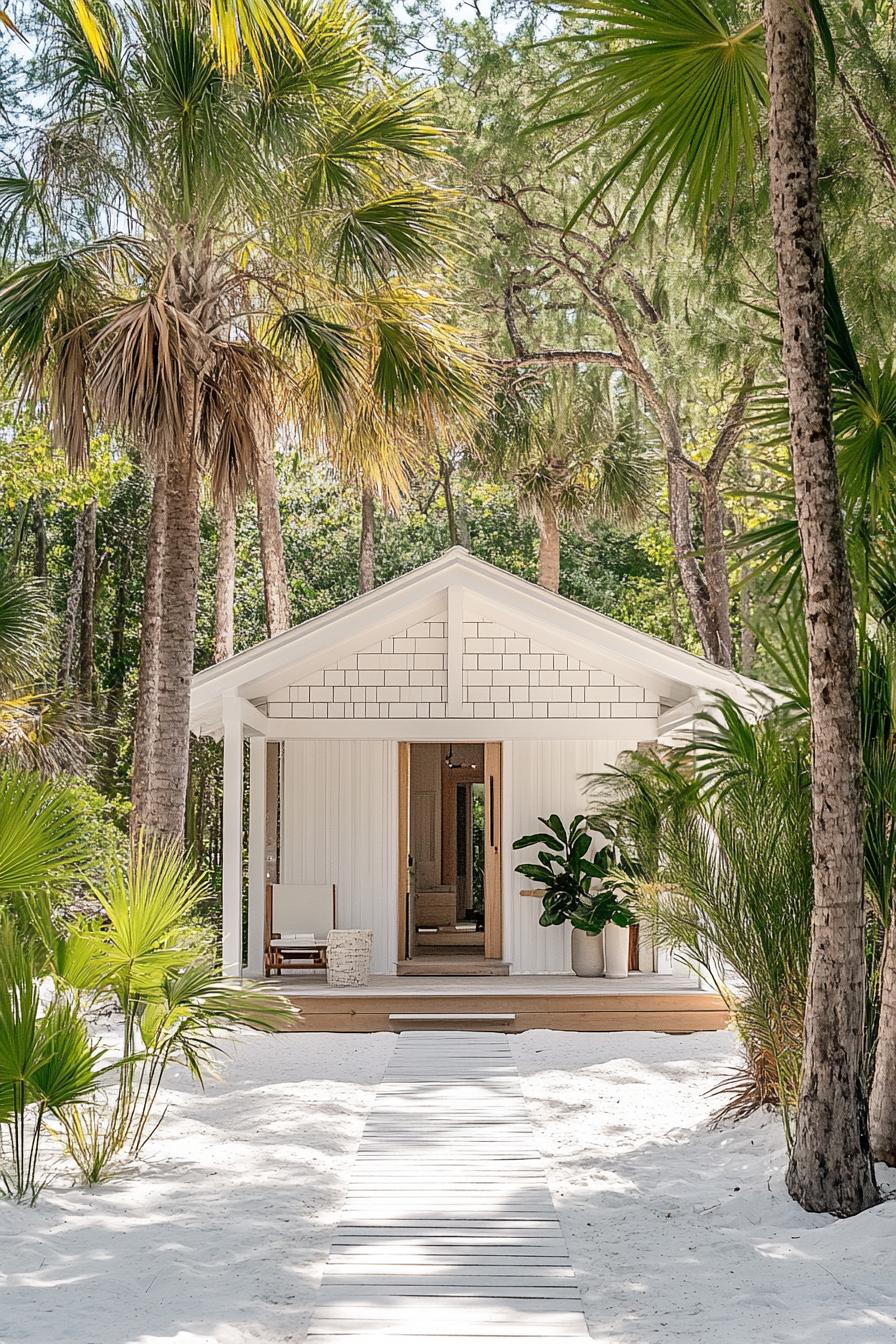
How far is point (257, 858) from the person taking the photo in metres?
11.9

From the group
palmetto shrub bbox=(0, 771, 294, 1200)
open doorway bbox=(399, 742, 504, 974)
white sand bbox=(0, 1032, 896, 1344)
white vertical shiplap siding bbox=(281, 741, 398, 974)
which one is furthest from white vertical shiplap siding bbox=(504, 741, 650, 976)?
palmetto shrub bbox=(0, 771, 294, 1200)

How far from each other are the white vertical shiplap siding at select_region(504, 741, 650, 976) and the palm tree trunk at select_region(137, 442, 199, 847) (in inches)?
141

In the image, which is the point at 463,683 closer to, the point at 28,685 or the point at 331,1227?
the point at 28,685

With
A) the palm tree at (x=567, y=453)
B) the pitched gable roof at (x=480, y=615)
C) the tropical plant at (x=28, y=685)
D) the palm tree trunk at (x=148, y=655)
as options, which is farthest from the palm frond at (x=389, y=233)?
the palm tree trunk at (x=148, y=655)

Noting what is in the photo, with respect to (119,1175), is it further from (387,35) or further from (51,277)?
(387,35)

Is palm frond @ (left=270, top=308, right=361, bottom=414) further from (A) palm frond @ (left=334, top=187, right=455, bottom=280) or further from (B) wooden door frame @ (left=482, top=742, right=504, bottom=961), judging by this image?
(B) wooden door frame @ (left=482, top=742, right=504, bottom=961)

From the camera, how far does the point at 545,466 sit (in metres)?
17.9

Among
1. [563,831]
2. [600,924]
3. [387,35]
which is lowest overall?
[600,924]

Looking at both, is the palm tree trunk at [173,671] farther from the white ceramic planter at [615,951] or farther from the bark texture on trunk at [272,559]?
the bark texture on trunk at [272,559]

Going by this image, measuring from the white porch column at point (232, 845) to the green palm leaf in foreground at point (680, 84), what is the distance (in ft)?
20.6

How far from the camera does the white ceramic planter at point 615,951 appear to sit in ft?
38.7

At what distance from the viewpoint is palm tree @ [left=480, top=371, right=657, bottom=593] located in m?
16.2

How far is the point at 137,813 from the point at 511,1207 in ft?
28.3

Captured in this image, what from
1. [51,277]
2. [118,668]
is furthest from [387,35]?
[118,668]
